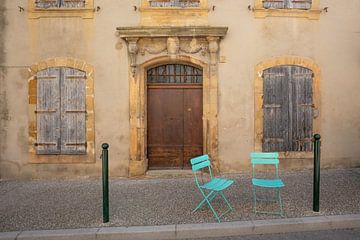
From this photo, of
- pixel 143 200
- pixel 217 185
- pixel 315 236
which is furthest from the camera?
pixel 143 200

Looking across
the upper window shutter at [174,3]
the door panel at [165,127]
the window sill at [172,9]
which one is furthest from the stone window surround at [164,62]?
the upper window shutter at [174,3]

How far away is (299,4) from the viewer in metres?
6.84

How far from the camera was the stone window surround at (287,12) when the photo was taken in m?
6.75

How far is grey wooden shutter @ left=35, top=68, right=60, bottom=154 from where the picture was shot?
674 centimetres

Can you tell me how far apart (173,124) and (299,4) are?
414 cm

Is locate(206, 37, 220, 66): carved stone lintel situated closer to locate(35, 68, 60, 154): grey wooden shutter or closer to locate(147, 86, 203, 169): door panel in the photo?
locate(147, 86, 203, 169): door panel

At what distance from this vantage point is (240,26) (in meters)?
6.77

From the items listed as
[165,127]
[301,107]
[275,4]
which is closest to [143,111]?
[165,127]

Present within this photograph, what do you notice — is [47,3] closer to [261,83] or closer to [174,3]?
[174,3]

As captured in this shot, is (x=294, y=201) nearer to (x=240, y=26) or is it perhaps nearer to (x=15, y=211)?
(x=240, y=26)

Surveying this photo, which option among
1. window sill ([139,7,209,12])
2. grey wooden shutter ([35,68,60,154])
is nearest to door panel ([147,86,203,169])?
window sill ([139,7,209,12])

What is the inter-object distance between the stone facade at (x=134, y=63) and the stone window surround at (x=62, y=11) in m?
0.02

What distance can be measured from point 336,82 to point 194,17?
3.74 m

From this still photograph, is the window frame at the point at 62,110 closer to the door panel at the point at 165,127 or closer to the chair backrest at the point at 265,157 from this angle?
the door panel at the point at 165,127
